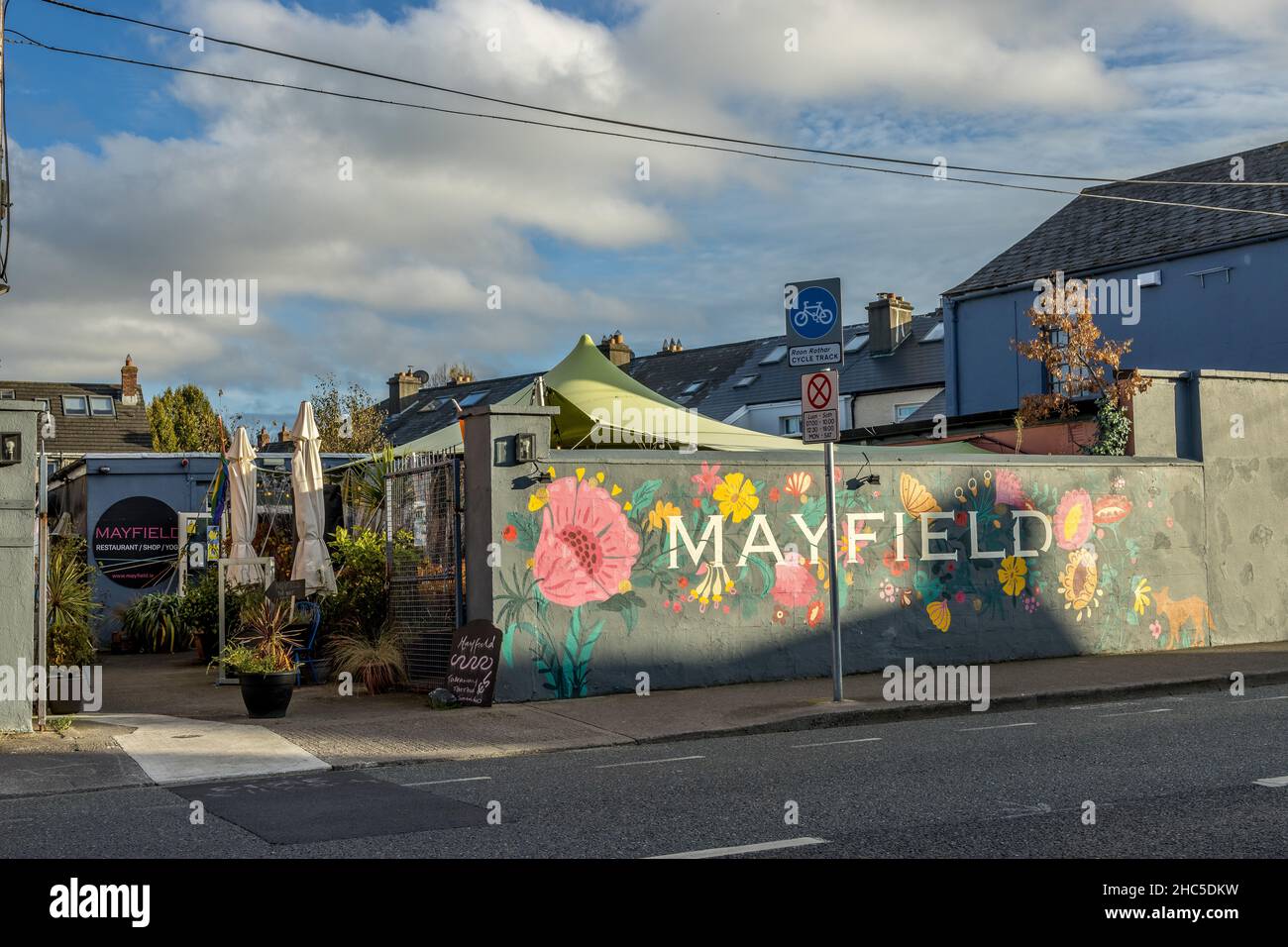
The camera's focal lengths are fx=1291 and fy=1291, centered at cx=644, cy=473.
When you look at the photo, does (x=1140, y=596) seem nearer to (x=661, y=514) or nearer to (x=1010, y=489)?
→ (x=1010, y=489)

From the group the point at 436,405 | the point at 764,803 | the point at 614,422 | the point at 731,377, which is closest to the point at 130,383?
the point at 436,405

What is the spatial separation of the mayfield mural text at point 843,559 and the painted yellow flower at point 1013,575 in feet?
0.06

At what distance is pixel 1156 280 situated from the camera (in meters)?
25.8

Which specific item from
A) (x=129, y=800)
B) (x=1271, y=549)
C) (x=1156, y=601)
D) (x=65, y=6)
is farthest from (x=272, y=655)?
(x=1271, y=549)

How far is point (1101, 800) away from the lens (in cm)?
712

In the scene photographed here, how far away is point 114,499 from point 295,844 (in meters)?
17.4

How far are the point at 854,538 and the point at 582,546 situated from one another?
3.39 metres

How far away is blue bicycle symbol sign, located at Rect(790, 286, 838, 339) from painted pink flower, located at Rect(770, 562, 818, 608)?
3.06 meters

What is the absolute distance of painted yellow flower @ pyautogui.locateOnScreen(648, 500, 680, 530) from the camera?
13219 millimetres

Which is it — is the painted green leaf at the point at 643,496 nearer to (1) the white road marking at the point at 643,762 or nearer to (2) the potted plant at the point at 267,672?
(2) the potted plant at the point at 267,672

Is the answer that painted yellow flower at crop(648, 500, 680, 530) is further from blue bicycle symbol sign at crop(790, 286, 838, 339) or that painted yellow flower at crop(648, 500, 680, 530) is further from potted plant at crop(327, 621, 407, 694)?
potted plant at crop(327, 621, 407, 694)

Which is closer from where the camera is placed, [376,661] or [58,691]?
[58,691]

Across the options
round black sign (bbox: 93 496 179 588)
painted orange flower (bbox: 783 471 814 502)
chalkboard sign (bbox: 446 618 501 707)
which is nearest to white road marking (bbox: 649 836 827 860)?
chalkboard sign (bbox: 446 618 501 707)
